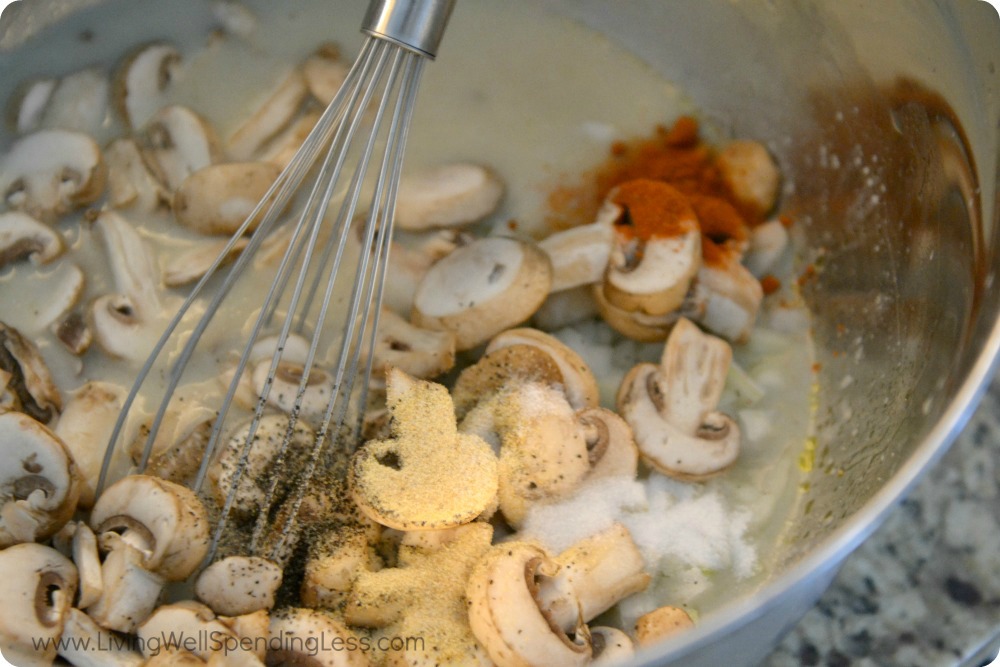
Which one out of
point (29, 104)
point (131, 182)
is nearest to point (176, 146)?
point (131, 182)

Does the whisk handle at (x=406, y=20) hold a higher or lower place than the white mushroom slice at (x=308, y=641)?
higher

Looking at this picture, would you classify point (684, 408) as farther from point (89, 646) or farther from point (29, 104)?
point (29, 104)

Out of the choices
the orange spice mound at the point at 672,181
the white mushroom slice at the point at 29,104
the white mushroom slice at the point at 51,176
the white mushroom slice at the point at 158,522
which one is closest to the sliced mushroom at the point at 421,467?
the white mushroom slice at the point at 158,522

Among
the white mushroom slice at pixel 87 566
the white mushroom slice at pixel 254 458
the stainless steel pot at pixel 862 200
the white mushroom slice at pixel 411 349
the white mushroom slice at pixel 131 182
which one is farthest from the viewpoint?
the white mushroom slice at pixel 131 182

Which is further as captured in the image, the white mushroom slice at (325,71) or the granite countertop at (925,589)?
the white mushroom slice at (325,71)

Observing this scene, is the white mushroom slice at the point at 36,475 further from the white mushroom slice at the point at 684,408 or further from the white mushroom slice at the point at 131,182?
the white mushroom slice at the point at 684,408

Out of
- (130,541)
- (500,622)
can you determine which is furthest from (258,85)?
(500,622)
